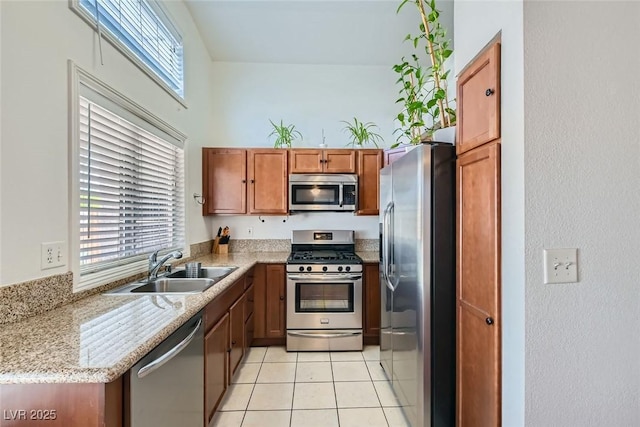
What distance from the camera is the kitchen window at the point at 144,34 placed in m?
1.70

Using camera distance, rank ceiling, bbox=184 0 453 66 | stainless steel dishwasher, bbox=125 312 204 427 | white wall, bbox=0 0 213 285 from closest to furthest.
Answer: stainless steel dishwasher, bbox=125 312 204 427, white wall, bbox=0 0 213 285, ceiling, bbox=184 0 453 66

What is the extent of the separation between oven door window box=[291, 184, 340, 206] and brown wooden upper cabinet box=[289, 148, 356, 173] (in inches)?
7.4

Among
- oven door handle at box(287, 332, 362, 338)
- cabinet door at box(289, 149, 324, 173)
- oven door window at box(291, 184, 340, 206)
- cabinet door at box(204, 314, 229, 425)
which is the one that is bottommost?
oven door handle at box(287, 332, 362, 338)

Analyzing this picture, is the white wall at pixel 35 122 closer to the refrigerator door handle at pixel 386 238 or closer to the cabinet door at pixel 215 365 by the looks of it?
the cabinet door at pixel 215 365

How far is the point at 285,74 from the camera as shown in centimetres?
370

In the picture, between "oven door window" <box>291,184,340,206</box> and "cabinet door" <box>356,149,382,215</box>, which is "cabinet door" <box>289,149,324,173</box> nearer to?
"oven door window" <box>291,184,340,206</box>

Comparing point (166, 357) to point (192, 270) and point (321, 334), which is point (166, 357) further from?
point (321, 334)

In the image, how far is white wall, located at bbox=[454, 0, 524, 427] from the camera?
3.58ft

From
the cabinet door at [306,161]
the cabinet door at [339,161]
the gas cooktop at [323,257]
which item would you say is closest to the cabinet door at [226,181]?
the cabinet door at [306,161]

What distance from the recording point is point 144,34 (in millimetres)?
2221

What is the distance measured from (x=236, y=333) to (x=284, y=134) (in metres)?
2.15

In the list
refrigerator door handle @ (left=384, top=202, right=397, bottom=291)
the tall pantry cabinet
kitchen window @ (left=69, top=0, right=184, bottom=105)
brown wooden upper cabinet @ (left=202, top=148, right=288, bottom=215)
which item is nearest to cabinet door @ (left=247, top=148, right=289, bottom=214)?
brown wooden upper cabinet @ (left=202, top=148, right=288, bottom=215)

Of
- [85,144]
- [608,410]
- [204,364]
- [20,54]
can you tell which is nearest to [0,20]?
[20,54]

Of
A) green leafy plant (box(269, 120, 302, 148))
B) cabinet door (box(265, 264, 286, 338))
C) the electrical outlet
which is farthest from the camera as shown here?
green leafy plant (box(269, 120, 302, 148))
